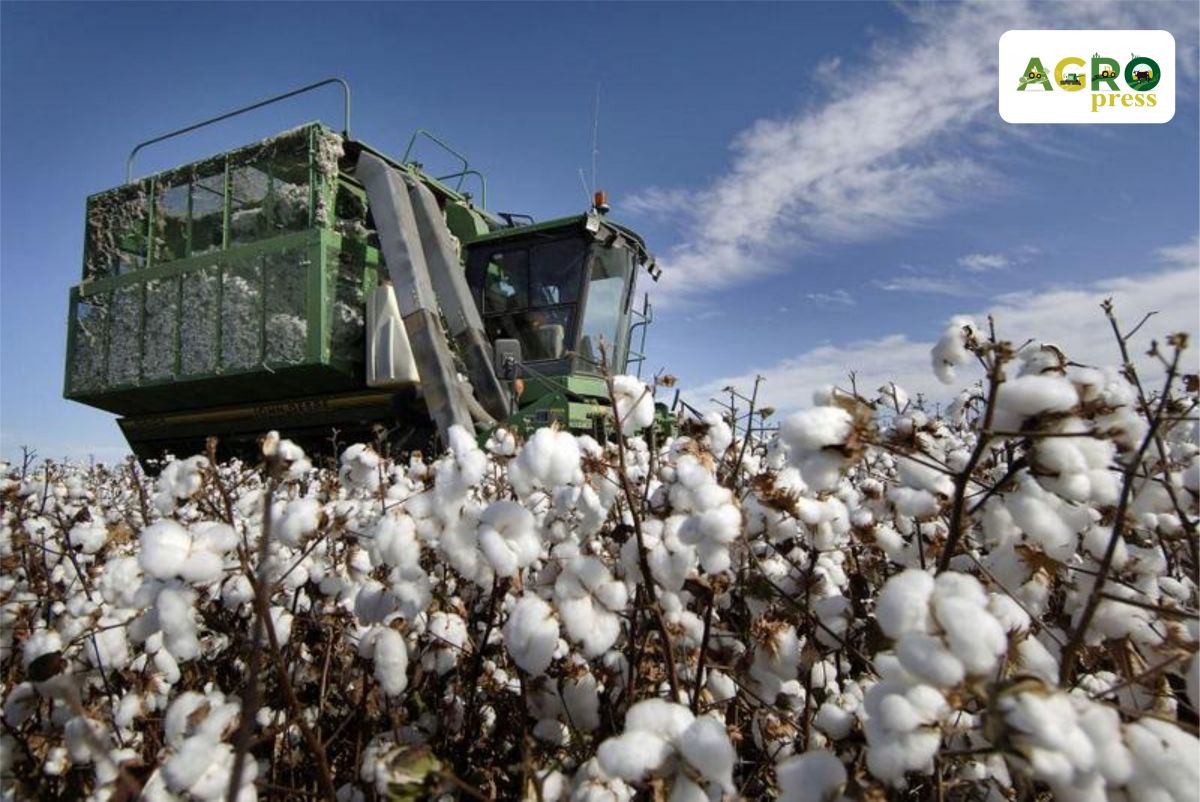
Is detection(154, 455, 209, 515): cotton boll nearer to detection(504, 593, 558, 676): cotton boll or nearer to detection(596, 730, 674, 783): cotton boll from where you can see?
detection(504, 593, 558, 676): cotton boll

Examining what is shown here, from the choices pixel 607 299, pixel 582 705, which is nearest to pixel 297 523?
pixel 582 705

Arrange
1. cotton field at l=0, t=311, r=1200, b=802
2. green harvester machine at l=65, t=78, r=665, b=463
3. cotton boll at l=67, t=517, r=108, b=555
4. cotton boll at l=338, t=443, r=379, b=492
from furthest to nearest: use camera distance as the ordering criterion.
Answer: green harvester machine at l=65, t=78, r=665, b=463 → cotton boll at l=67, t=517, r=108, b=555 → cotton boll at l=338, t=443, r=379, b=492 → cotton field at l=0, t=311, r=1200, b=802

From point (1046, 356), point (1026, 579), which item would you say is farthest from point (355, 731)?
point (1046, 356)

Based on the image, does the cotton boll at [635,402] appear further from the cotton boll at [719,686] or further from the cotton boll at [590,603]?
the cotton boll at [719,686]

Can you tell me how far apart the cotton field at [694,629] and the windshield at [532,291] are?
700cm

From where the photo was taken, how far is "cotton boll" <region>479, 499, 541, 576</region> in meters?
1.27

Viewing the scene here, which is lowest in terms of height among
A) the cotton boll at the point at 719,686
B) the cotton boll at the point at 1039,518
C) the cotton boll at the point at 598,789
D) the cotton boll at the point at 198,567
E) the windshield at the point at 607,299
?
the cotton boll at the point at 598,789

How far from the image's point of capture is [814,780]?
0.93m

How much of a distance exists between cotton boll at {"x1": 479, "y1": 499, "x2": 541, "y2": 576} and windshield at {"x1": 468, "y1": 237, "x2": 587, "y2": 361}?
754 centimetres

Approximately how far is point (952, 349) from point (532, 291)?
7.99 meters

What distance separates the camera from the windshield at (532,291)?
906 cm

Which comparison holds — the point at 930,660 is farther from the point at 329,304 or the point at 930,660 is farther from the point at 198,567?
the point at 329,304

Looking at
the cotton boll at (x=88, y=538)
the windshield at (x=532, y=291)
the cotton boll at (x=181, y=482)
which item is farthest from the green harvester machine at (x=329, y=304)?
the cotton boll at (x=181, y=482)

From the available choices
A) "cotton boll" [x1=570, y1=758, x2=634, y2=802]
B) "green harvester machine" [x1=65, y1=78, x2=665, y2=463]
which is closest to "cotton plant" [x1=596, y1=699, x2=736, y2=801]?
"cotton boll" [x1=570, y1=758, x2=634, y2=802]
